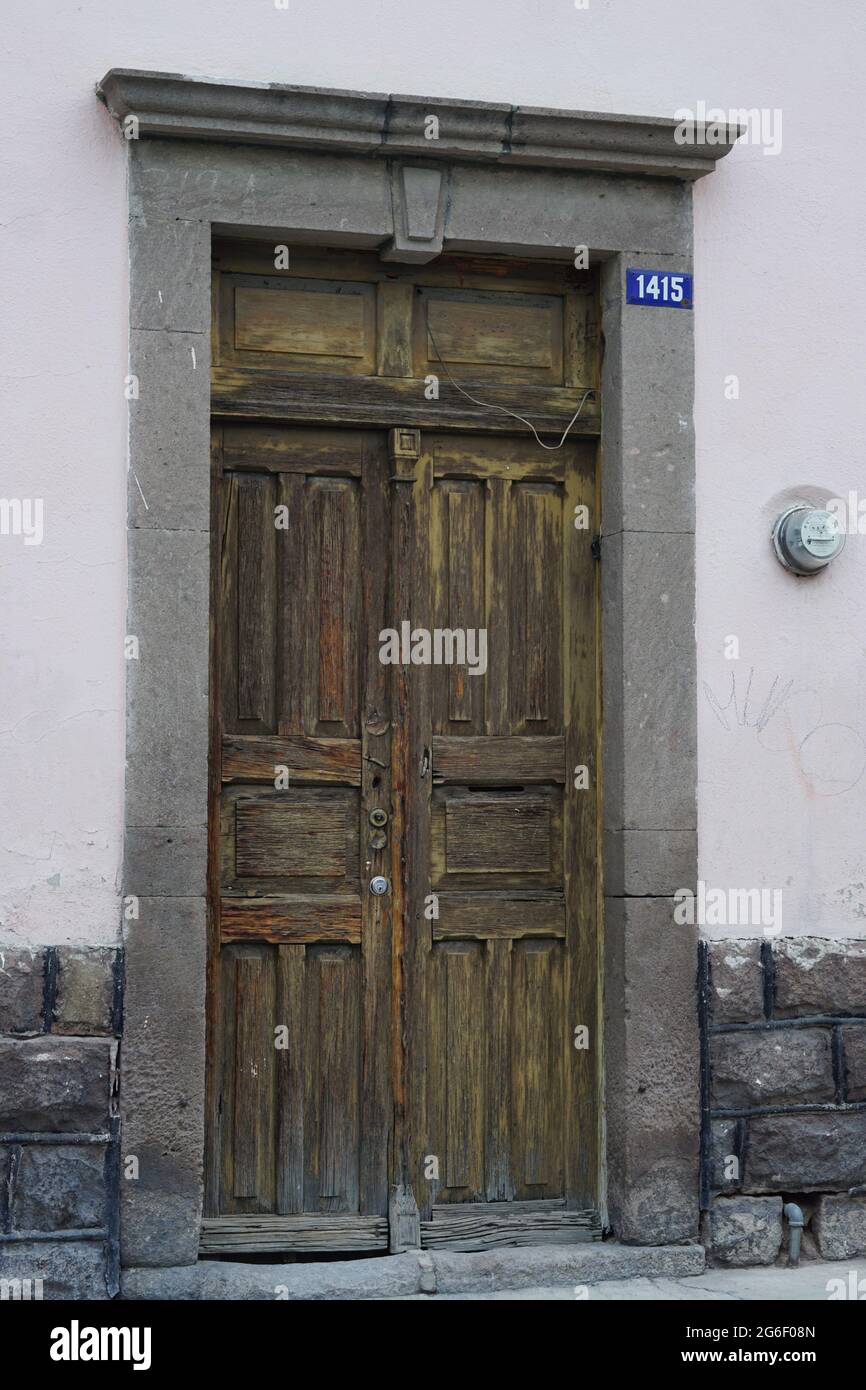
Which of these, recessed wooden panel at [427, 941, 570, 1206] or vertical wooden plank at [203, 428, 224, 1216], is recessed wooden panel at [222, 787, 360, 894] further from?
recessed wooden panel at [427, 941, 570, 1206]

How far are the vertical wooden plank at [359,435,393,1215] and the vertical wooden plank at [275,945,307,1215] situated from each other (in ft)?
0.65

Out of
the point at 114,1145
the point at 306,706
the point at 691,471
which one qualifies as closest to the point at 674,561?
the point at 691,471

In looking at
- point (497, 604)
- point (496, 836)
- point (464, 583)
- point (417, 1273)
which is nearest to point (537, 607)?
point (497, 604)

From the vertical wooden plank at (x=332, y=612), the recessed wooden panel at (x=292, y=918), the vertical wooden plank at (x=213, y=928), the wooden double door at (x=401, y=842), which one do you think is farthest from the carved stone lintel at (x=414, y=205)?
the recessed wooden panel at (x=292, y=918)

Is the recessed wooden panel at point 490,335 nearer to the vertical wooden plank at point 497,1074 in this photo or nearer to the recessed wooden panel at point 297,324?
the recessed wooden panel at point 297,324

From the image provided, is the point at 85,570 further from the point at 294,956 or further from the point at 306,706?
the point at 294,956

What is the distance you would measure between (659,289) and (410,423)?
2.96 ft

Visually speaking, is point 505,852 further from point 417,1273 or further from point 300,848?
point 417,1273

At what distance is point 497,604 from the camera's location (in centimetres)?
557

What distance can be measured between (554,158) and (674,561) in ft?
4.30

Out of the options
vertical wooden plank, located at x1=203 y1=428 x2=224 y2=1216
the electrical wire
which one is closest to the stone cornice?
the electrical wire

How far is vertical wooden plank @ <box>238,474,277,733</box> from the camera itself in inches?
212

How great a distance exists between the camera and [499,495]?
5590mm

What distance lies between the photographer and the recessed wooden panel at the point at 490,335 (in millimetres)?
5566
